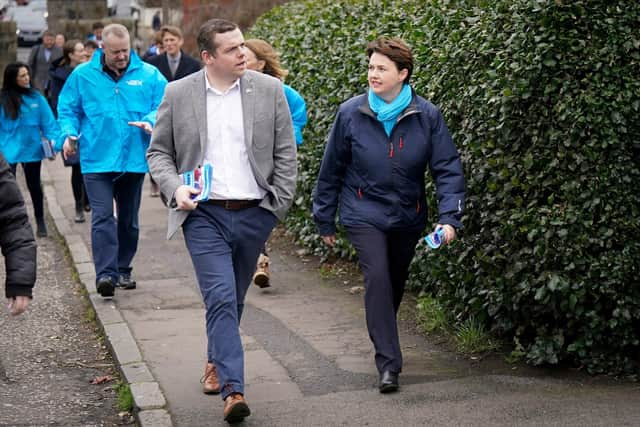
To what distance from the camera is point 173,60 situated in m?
13.0

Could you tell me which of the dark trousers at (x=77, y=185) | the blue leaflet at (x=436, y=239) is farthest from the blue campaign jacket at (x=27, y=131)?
the blue leaflet at (x=436, y=239)

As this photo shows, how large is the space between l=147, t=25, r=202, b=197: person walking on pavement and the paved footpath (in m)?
4.27

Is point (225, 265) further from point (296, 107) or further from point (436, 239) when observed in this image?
point (296, 107)

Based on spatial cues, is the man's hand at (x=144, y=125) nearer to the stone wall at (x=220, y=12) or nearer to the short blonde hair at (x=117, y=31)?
the short blonde hair at (x=117, y=31)

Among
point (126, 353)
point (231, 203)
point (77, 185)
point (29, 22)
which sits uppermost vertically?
point (231, 203)

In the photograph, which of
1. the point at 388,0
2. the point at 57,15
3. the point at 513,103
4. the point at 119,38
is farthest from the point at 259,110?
the point at 57,15

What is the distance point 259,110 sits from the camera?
19.2ft

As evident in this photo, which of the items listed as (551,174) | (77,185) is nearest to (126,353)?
(551,174)

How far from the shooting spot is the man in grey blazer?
575 centimetres

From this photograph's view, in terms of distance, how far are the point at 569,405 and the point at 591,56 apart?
170cm

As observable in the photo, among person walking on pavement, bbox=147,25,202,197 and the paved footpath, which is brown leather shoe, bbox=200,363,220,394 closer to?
the paved footpath

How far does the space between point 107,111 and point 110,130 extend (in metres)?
0.15

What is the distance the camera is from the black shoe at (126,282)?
29.6 ft

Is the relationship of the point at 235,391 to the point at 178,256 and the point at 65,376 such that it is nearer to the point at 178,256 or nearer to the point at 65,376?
the point at 65,376
